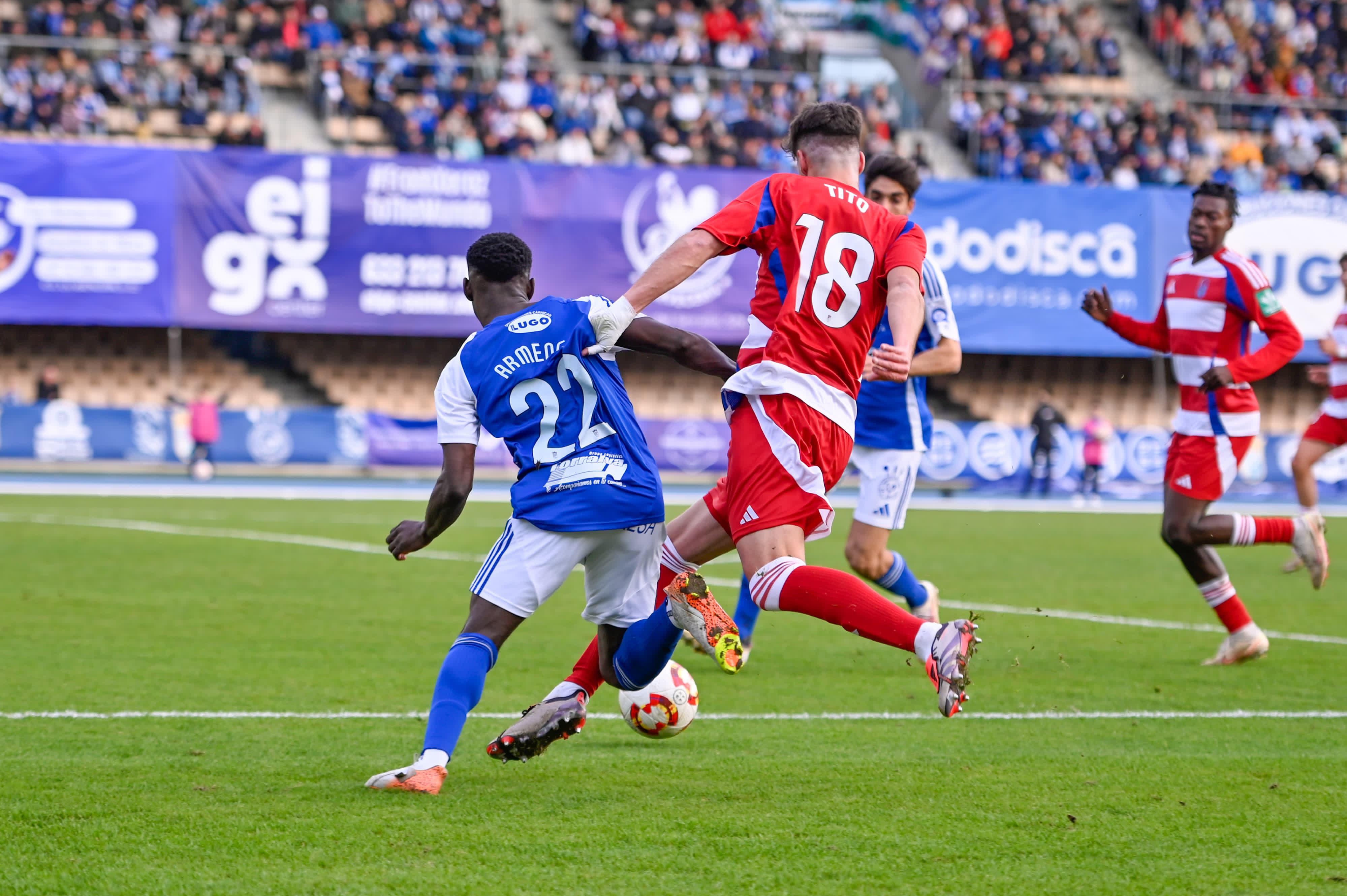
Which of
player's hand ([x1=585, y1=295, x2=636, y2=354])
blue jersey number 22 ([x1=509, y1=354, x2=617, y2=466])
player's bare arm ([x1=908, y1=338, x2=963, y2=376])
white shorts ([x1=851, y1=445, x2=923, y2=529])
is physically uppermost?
player's hand ([x1=585, y1=295, x2=636, y2=354])

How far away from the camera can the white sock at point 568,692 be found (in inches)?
193

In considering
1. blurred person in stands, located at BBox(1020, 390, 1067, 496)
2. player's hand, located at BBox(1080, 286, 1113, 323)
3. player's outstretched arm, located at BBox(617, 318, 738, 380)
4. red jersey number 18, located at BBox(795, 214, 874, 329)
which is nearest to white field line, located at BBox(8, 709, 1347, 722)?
player's outstretched arm, located at BBox(617, 318, 738, 380)

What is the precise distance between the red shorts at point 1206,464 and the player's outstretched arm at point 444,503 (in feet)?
15.2

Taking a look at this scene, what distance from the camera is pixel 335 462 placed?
2431cm

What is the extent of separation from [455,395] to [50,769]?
72.1 inches

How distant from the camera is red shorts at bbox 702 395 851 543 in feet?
15.5

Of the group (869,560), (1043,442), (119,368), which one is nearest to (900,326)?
(869,560)

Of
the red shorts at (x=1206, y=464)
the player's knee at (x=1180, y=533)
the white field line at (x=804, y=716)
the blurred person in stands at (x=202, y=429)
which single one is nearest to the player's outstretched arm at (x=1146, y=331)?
the red shorts at (x=1206, y=464)

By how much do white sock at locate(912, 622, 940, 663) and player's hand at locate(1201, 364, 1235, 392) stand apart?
3892mm

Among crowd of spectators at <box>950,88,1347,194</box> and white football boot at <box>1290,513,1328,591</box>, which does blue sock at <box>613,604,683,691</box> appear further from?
crowd of spectators at <box>950,88,1347,194</box>

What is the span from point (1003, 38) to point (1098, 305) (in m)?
23.8

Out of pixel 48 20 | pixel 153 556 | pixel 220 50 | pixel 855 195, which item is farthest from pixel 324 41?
pixel 855 195

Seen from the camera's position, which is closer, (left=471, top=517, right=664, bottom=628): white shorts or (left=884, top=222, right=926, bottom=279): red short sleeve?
(left=471, top=517, right=664, bottom=628): white shorts

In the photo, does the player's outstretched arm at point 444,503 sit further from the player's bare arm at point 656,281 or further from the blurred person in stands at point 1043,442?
the blurred person in stands at point 1043,442
